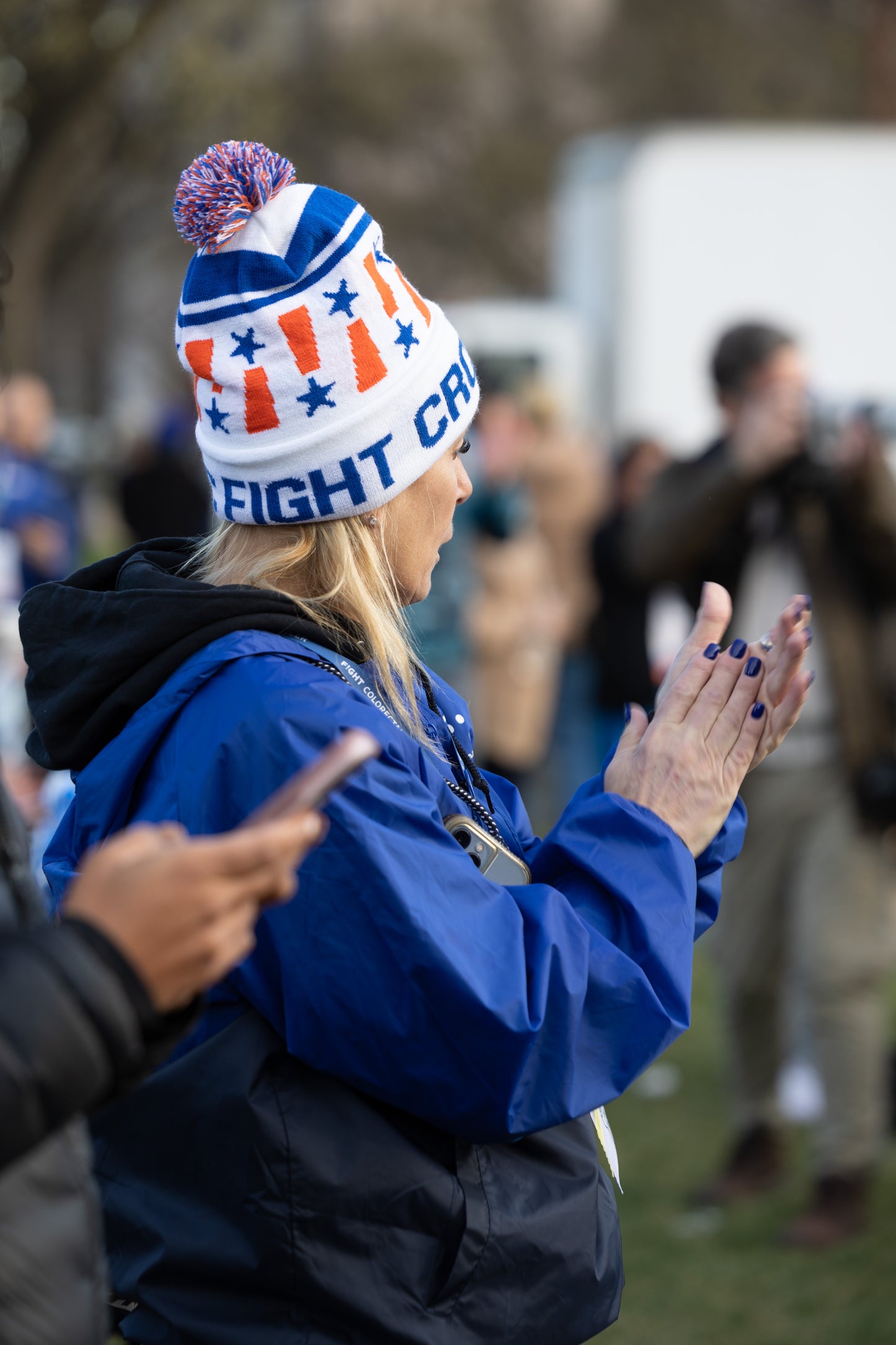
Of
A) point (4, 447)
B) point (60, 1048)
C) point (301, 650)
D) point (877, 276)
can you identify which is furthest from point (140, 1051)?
point (877, 276)

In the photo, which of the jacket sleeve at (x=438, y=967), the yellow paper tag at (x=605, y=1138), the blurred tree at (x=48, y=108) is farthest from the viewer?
the blurred tree at (x=48, y=108)

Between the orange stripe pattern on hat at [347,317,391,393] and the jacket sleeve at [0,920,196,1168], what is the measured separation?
87 centimetres

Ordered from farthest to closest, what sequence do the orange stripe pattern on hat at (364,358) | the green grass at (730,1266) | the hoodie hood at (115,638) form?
the green grass at (730,1266) < the orange stripe pattern on hat at (364,358) < the hoodie hood at (115,638)

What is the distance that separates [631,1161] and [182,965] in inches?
154

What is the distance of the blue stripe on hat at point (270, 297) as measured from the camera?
5.77 ft

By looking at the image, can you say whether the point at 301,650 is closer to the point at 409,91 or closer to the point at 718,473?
the point at 718,473

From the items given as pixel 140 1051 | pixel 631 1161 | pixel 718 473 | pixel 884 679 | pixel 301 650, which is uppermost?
pixel 140 1051

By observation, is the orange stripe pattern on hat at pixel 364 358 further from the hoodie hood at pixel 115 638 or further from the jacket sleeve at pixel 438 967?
the jacket sleeve at pixel 438 967

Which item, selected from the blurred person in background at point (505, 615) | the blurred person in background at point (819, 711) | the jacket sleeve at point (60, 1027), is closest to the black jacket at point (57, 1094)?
the jacket sleeve at point (60, 1027)

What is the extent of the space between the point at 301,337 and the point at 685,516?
265 cm

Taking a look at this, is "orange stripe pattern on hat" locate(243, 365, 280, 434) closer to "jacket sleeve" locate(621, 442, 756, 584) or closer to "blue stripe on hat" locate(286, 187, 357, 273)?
"blue stripe on hat" locate(286, 187, 357, 273)

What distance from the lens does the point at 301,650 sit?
5.61ft

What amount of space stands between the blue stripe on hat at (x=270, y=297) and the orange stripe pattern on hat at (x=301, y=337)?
0.9 inches

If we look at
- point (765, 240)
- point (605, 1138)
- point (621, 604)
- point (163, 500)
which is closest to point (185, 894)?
point (605, 1138)
